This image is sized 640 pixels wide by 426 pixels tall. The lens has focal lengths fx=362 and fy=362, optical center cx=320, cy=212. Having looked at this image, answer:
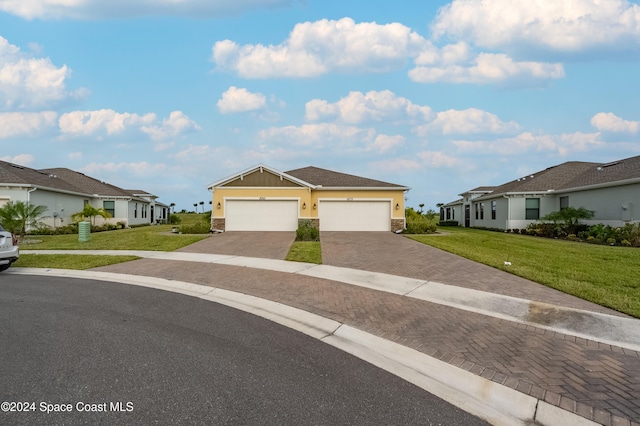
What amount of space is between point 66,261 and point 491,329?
43.6 ft

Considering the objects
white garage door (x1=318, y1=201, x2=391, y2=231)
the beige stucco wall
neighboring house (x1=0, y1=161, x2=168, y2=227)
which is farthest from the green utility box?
white garage door (x1=318, y1=201, x2=391, y2=231)

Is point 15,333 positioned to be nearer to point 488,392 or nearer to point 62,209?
point 488,392

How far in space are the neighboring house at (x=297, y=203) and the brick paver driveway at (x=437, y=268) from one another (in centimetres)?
848

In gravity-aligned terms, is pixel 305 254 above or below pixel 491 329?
above

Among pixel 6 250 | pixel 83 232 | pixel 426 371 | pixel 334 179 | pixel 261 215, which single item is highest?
pixel 334 179

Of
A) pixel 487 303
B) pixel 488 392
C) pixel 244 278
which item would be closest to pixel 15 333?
pixel 244 278

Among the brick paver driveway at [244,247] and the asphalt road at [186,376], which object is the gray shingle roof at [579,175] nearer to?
the brick paver driveway at [244,247]

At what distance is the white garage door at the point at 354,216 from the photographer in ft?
84.5

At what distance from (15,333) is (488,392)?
21.4 ft

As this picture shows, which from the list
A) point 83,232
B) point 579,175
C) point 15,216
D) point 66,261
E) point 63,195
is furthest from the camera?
point 63,195

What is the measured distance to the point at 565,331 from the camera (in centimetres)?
571

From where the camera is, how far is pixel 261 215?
81.2ft

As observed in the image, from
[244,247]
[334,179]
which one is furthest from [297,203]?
[244,247]

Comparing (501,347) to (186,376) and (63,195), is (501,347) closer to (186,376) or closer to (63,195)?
(186,376)
